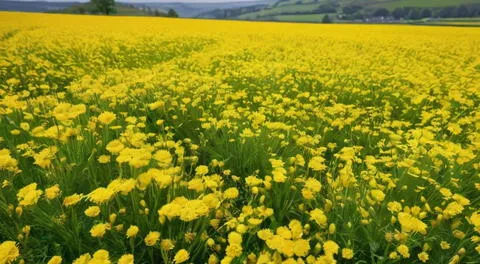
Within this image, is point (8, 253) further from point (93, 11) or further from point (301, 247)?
point (93, 11)

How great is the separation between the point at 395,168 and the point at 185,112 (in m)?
2.50

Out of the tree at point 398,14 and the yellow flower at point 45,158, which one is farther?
the tree at point 398,14

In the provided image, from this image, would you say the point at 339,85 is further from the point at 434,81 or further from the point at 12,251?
the point at 12,251

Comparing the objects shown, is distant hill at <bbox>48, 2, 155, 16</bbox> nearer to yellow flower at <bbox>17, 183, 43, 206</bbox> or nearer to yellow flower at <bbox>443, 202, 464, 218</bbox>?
yellow flower at <bbox>17, 183, 43, 206</bbox>

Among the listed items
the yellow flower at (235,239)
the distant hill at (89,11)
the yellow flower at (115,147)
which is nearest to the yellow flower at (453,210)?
the yellow flower at (235,239)

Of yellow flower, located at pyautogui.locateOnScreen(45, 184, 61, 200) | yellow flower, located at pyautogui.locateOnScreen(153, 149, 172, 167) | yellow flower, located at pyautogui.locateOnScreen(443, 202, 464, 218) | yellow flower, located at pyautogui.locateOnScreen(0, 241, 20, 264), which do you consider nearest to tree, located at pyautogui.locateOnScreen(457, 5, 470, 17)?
yellow flower, located at pyautogui.locateOnScreen(443, 202, 464, 218)

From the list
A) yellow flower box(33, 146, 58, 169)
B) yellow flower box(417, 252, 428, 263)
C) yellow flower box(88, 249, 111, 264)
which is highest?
yellow flower box(33, 146, 58, 169)

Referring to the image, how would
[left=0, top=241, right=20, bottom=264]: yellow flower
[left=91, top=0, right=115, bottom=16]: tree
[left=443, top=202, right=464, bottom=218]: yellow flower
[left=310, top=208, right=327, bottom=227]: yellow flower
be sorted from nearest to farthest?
[left=0, top=241, right=20, bottom=264]: yellow flower
[left=310, top=208, right=327, bottom=227]: yellow flower
[left=443, top=202, right=464, bottom=218]: yellow flower
[left=91, top=0, right=115, bottom=16]: tree

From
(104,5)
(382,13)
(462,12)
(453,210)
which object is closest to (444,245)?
(453,210)

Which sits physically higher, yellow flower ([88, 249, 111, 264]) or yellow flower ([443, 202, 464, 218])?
yellow flower ([88, 249, 111, 264])

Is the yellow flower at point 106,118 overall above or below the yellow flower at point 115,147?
above

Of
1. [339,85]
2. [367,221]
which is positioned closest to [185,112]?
[367,221]

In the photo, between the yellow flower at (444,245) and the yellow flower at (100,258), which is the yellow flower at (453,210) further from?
the yellow flower at (100,258)

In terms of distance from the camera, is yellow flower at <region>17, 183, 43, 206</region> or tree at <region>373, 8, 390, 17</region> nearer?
yellow flower at <region>17, 183, 43, 206</region>
